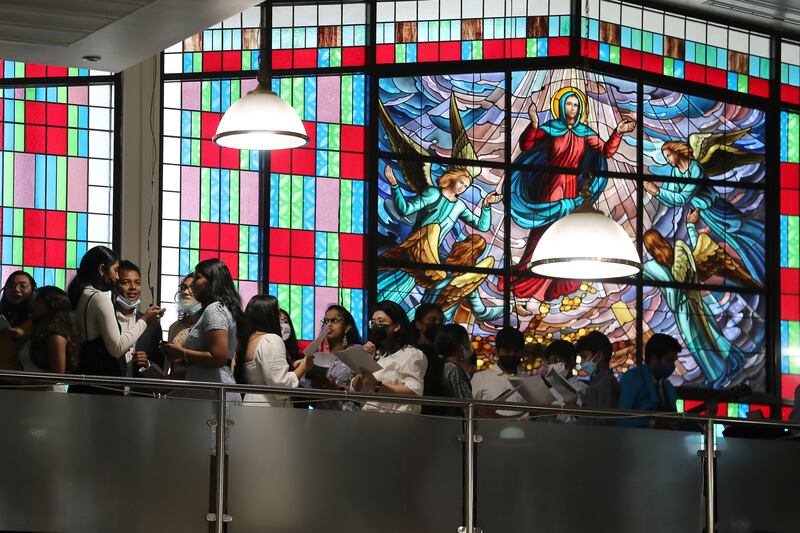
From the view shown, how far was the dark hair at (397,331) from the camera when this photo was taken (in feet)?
22.3

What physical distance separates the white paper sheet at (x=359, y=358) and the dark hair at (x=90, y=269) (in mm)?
1101

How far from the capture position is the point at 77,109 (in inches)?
415

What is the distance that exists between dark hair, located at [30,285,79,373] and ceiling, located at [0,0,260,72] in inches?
44.8

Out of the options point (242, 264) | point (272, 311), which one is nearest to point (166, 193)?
point (242, 264)

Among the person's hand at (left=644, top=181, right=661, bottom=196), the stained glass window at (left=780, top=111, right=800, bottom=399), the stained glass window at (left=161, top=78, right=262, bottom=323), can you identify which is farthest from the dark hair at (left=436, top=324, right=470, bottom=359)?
the stained glass window at (left=780, top=111, right=800, bottom=399)

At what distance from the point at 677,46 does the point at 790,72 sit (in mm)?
1198

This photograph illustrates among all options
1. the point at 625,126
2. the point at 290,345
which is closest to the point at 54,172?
the point at 290,345

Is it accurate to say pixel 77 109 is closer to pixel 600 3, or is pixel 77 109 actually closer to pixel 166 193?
pixel 166 193

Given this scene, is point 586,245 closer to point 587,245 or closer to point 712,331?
point 587,245

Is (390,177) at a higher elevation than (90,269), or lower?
higher

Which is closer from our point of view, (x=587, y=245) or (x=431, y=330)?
(x=587, y=245)

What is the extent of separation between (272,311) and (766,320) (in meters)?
6.89

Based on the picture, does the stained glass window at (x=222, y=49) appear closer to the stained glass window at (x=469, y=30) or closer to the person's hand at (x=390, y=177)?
the stained glass window at (x=469, y=30)

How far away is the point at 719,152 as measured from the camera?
12.3m
